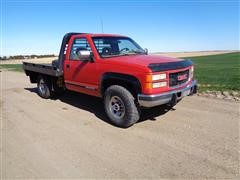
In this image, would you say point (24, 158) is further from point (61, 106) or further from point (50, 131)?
point (61, 106)

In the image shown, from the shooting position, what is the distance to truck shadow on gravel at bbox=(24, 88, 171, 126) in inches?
240

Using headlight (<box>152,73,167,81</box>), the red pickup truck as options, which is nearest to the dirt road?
the red pickup truck

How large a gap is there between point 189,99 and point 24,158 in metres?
4.99

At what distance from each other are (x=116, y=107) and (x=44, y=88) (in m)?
3.89

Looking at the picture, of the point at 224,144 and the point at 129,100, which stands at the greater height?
the point at 129,100

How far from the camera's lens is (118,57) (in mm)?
5871

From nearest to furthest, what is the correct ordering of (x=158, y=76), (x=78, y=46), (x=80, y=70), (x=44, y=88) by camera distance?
(x=158, y=76) → (x=80, y=70) → (x=78, y=46) → (x=44, y=88)

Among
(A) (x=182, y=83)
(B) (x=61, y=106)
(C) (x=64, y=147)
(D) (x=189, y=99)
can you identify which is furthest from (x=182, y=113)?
(B) (x=61, y=106)

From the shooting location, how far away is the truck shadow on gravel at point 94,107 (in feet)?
20.0

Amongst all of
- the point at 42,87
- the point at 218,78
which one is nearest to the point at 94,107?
the point at 42,87

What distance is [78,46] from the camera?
671 centimetres

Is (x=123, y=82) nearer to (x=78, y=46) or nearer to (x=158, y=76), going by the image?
(x=158, y=76)

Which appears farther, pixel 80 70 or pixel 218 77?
pixel 218 77

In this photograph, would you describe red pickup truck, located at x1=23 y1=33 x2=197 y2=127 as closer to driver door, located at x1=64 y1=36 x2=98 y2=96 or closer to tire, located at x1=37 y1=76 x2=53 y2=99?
driver door, located at x1=64 y1=36 x2=98 y2=96
